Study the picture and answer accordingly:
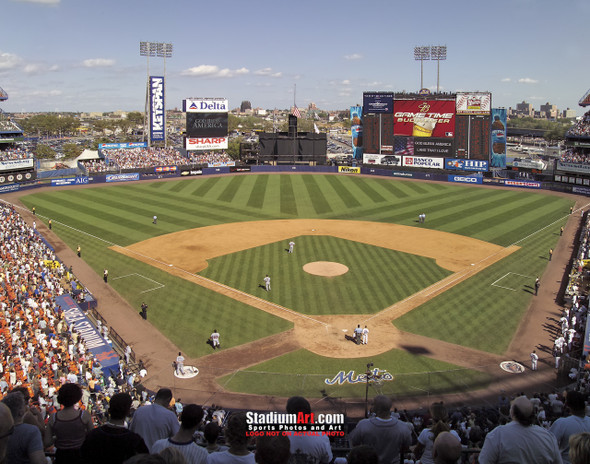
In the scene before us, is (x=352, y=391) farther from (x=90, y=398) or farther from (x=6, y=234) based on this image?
(x=6, y=234)

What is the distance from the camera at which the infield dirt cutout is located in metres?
23.6

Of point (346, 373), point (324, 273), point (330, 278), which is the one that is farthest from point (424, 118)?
point (346, 373)

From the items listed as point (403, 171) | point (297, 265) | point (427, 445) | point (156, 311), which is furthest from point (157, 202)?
point (427, 445)

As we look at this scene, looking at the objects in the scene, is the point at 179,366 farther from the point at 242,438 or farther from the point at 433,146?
the point at 433,146

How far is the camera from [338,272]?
32125 millimetres

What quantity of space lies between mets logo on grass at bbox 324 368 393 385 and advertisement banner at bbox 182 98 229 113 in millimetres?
67165

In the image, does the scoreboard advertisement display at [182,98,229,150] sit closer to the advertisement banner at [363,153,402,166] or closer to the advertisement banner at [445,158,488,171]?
the advertisement banner at [363,153,402,166]

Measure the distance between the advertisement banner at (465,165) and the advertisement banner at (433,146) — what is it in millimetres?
1240

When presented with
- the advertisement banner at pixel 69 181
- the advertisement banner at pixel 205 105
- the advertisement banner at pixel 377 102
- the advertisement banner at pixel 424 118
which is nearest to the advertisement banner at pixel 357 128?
the advertisement banner at pixel 377 102

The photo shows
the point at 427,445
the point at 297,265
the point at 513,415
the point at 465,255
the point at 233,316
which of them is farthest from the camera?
the point at 465,255

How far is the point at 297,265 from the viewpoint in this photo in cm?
3378

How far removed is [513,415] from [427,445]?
162cm

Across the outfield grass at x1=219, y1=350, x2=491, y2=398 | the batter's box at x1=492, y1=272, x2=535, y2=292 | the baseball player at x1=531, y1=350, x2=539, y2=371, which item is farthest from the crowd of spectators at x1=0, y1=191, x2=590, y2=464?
the batter's box at x1=492, y1=272, x2=535, y2=292

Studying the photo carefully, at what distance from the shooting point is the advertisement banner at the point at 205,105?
7956 cm
